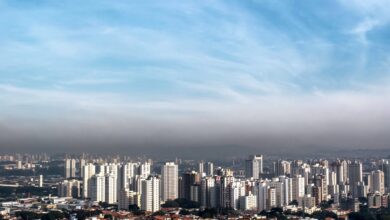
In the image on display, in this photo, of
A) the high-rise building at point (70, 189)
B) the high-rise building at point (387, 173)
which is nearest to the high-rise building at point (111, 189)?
the high-rise building at point (70, 189)

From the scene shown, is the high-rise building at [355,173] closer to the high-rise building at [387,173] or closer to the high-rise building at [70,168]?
the high-rise building at [387,173]

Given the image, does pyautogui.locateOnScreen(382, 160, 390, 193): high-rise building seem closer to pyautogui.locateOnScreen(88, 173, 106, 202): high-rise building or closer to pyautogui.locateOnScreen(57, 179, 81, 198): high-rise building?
pyautogui.locateOnScreen(88, 173, 106, 202): high-rise building

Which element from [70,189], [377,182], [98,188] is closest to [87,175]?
[70,189]

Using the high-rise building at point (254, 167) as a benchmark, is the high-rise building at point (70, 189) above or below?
below

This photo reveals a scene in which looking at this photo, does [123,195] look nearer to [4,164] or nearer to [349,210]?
[349,210]

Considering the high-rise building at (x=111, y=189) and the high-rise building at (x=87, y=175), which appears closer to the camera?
the high-rise building at (x=111, y=189)

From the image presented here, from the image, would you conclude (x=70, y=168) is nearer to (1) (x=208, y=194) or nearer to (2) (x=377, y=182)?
(1) (x=208, y=194)

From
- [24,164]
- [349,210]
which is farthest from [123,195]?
[24,164]
